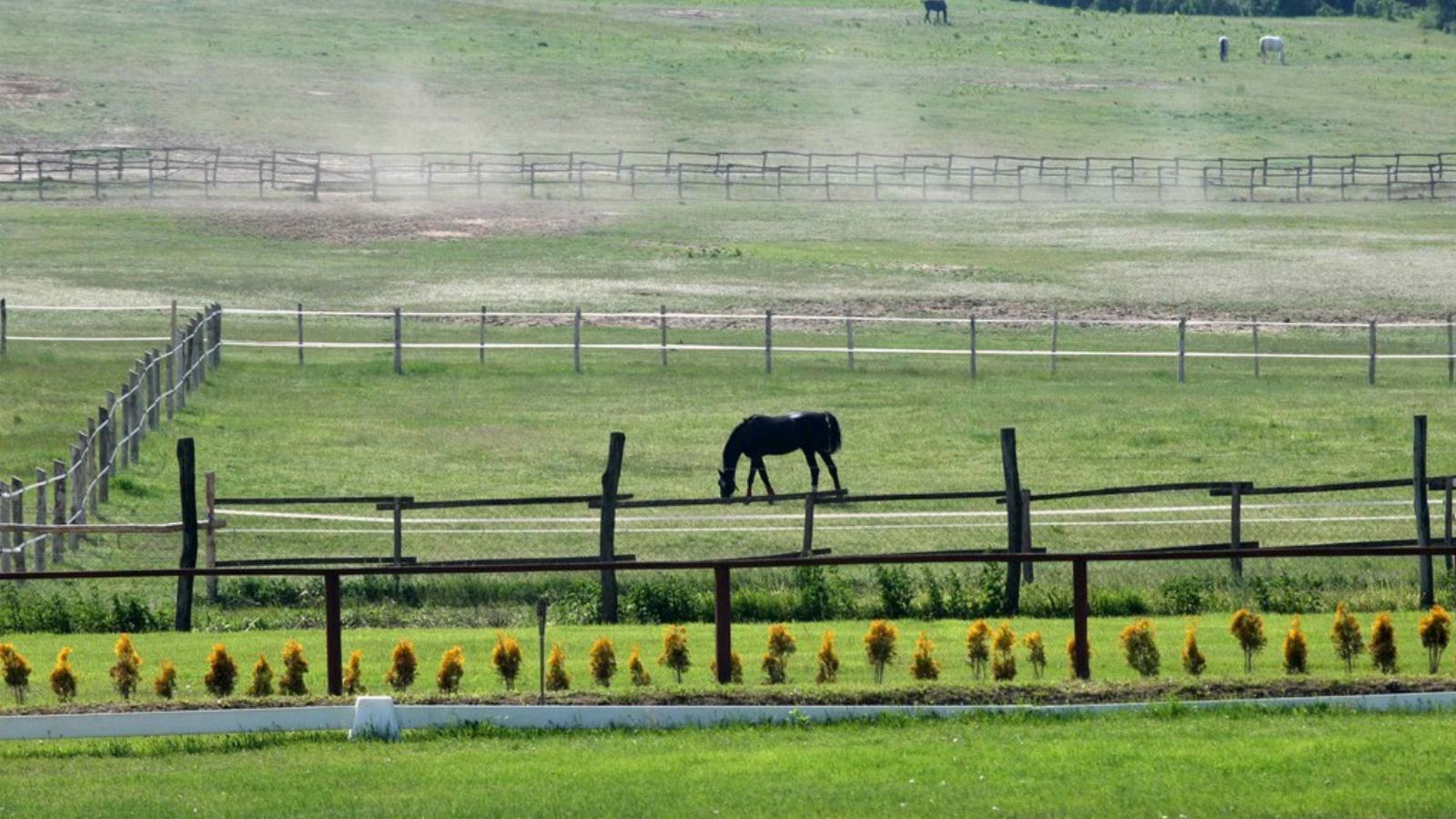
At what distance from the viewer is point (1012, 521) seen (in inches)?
906

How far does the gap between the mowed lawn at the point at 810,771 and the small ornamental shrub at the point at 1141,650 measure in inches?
59.8

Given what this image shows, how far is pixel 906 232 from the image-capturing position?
7006 centimetres

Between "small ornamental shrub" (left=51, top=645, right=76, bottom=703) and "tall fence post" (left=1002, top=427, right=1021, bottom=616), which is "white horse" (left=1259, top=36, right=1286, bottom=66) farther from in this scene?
"small ornamental shrub" (left=51, top=645, right=76, bottom=703)

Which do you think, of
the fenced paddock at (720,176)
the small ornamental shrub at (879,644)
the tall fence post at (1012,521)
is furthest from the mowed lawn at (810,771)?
the fenced paddock at (720,176)

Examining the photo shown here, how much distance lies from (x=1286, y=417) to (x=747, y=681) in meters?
21.6

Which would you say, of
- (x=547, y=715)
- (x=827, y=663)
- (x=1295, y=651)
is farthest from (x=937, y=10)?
(x=547, y=715)

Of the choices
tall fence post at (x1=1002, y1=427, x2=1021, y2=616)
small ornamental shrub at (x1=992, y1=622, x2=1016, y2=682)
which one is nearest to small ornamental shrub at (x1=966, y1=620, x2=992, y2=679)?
small ornamental shrub at (x1=992, y1=622, x2=1016, y2=682)

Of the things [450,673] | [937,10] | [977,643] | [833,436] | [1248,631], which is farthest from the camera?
[937,10]

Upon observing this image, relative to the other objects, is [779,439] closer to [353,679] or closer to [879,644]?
[879,644]

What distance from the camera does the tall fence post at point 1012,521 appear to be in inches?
852

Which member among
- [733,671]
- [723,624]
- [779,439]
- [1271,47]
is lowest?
[733,671]

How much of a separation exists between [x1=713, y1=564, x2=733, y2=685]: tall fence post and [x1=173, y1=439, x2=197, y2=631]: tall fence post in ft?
23.2

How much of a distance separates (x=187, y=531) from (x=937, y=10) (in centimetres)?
10836

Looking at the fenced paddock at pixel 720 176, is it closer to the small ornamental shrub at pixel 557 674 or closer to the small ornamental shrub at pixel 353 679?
the small ornamental shrub at pixel 353 679
